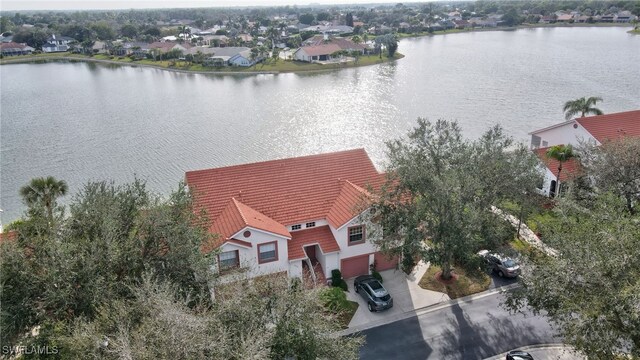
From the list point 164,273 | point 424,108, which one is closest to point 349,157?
point 164,273

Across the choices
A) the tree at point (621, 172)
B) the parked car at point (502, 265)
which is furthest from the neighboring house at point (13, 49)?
the tree at point (621, 172)

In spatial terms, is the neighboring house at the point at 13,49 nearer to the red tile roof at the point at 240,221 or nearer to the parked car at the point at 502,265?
the red tile roof at the point at 240,221

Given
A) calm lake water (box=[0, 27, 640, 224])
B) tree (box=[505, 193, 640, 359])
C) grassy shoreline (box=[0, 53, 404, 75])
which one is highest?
tree (box=[505, 193, 640, 359])

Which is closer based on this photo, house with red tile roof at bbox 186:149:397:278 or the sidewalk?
the sidewalk

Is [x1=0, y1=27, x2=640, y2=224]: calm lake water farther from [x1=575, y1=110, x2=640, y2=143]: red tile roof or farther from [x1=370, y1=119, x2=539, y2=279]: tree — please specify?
[x1=370, y1=119, x2=539, y2=279]: tree

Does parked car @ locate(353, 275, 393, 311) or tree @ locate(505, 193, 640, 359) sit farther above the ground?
tree @ locate(505, 193, 640, 359)

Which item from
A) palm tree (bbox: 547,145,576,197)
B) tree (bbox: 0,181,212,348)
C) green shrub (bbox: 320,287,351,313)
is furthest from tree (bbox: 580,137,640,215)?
tree (bbox: 0,181,212,348)
